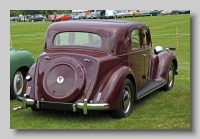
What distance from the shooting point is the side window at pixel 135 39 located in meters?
7.22

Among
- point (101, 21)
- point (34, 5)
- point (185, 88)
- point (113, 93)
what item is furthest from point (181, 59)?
point (34, 5)

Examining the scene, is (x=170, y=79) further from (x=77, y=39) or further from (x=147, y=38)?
(x=77, y=39)

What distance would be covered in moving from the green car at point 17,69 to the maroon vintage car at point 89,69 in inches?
38.8

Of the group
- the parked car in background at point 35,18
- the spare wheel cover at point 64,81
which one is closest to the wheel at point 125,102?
the spare wheel cover at point 64,81

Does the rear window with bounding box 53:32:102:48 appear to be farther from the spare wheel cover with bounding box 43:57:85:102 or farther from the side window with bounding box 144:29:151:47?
the side window with bounding box 144:29:151:47

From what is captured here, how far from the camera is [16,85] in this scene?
303 inches

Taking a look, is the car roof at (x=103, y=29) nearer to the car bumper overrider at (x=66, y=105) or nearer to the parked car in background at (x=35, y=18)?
the parked car in background at (x=35, y=18)

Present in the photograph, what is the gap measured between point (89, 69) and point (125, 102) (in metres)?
0.86

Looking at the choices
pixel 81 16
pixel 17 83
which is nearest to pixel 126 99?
pixel 81 16

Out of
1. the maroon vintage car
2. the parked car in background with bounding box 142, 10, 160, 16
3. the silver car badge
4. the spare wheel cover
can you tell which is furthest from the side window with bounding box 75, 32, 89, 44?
the parked car in background with bounding box 142, 10, 160, 16

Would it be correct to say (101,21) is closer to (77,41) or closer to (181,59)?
(77,41)

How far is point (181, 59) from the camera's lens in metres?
12.1

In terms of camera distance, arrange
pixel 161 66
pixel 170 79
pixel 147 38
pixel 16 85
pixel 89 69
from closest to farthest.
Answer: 1. pixel 89 69
2. pixel 16 85
3. pixel 147 38
4. pixel 161 66
5. pixel 170 79

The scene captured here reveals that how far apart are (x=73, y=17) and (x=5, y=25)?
54.5 inches
